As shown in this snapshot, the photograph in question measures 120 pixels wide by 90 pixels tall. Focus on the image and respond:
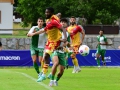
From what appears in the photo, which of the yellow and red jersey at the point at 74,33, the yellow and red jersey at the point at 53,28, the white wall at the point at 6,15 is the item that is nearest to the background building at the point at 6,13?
the white wall at the point at 6,15

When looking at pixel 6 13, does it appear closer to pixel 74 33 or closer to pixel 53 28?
pixel 74 33

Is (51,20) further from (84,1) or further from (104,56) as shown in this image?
(84,1)

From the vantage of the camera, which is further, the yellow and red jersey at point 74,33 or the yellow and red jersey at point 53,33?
the yellow and red jersey at point 74,33

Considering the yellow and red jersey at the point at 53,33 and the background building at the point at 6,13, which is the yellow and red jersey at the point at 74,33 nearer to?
the yellow and red jersey at the point at 53,33

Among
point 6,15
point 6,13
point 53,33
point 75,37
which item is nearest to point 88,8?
point 6,13

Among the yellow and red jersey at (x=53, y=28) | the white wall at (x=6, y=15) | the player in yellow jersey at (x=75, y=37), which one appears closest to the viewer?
the yellow and red jersey at (x=53, y=28)

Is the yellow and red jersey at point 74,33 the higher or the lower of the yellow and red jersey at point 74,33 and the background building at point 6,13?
the higher

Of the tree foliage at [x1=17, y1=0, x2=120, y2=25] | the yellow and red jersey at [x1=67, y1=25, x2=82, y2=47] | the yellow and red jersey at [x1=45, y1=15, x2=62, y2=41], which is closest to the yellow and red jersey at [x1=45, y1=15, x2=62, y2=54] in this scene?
the yellow and red jersey at [x1=45, y1=15, x2=62, y2=41]

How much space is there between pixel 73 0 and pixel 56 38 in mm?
33733

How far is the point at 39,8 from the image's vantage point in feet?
170

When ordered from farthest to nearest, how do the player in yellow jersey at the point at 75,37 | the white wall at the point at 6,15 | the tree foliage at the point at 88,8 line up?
1. the white wall at the point at 6,15
2. the tree foliage at the point at 88,8
3. the player in yellow jersey at the point at 75,37

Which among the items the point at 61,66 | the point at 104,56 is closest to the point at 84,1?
the point at 104,56

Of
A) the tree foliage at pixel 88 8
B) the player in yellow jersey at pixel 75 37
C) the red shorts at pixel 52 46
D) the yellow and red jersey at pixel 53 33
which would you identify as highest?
the yellow and red jersey at pixel 53 33

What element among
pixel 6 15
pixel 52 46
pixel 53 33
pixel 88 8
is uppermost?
pixel 53 33
